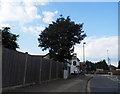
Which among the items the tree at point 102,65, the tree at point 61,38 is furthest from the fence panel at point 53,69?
the tree at point 102,65

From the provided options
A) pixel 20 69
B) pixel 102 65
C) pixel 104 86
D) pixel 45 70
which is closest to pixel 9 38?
pixel 45 70

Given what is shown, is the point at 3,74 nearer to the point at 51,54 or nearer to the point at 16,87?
the point at 16,87

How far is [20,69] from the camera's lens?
58.0 ft

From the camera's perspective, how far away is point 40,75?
79.8 ft

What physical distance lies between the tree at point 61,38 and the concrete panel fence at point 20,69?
1983 centimetres

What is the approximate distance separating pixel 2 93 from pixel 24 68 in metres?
5.34

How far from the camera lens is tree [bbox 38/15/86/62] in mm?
46188

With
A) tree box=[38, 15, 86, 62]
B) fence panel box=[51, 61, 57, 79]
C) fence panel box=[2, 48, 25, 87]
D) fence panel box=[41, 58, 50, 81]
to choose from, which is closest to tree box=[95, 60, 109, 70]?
tree box=[38, 15, 86, 62]

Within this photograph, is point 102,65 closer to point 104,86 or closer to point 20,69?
point 104,86

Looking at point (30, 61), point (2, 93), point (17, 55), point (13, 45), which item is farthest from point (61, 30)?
point (2, 93)

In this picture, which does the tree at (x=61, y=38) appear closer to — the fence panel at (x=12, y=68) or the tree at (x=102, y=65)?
the fence panel at (x=12, y=68)

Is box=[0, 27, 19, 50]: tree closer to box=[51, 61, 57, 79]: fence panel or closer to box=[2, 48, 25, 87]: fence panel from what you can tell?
box=[51, 61, 57, 79]: fence panel

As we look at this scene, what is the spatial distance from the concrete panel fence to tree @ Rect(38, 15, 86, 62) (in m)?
19.8

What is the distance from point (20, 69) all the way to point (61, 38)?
29.1 metres
